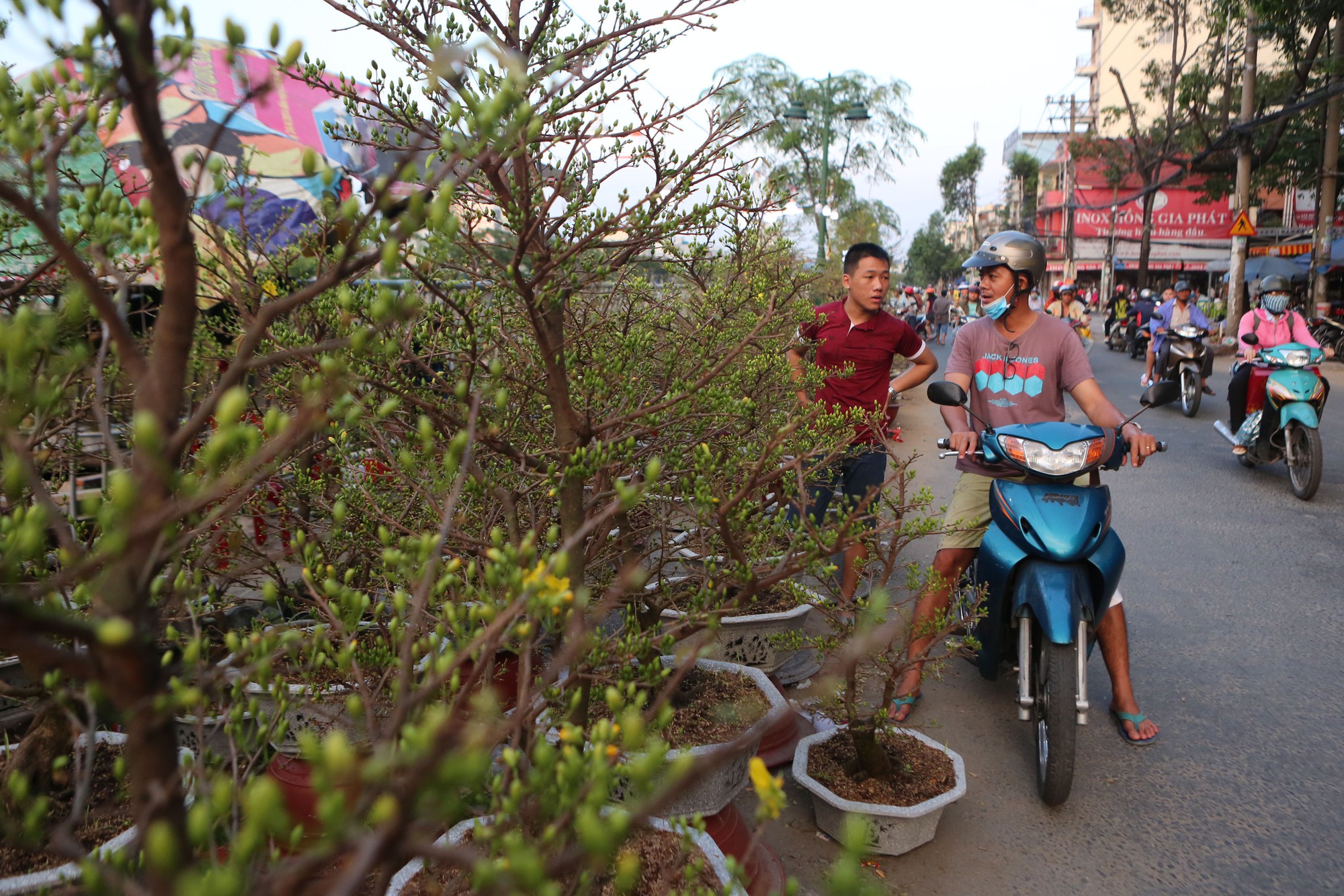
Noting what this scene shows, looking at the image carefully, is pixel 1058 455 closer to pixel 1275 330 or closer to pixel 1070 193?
pixel 1275 330

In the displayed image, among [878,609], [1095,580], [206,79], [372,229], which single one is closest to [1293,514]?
[1095,580]

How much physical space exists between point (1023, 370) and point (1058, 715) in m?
1.51

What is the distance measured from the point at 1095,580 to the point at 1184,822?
0.87 metres

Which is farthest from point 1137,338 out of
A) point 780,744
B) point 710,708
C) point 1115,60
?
point 1115,60

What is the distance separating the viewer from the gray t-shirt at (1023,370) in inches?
151

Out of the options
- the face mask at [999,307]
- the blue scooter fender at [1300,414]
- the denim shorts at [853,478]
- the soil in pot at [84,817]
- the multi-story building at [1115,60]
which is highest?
the multi-story building at [1115,60]

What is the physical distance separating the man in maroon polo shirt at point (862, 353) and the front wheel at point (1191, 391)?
8.45m

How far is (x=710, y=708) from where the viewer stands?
10.7ft

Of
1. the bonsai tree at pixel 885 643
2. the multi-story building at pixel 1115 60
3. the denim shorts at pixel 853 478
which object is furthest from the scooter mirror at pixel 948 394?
the multi-story building at pixel 1115 60

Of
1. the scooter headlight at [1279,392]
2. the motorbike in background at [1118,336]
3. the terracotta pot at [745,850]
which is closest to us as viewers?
the terracotta pot at [745,850]

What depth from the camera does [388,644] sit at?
2.49 metres

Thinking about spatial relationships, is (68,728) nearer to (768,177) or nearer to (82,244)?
(82,244)

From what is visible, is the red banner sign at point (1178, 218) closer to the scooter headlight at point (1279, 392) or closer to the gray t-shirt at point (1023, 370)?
the scooter headlight at point (1279, 392)

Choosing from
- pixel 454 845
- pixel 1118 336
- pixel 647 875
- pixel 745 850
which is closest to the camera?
pixel 454 845
